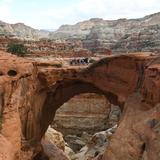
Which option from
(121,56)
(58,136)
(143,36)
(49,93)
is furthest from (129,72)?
(143,36)

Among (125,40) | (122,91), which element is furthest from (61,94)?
(125,40)

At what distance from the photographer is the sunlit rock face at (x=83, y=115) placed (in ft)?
161

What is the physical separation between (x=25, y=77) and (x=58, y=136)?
12.9m

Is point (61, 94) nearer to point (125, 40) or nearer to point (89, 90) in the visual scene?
point (89, 90)

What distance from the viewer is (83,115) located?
1986 inches

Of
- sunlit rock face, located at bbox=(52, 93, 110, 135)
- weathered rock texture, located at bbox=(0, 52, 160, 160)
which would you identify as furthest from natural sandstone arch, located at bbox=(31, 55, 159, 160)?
sunlit rock face, located at bbox=(52, 93, 110, 135)

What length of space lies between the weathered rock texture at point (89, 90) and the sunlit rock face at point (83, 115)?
2252 cm

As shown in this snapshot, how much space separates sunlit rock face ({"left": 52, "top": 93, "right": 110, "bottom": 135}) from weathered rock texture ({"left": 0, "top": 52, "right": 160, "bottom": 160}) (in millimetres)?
22519

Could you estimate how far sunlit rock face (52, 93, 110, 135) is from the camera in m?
49.1

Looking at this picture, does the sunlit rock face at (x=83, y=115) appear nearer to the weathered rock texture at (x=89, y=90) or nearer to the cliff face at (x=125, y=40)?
the cliff face at (x=125, y=40)

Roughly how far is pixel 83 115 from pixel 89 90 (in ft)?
79.4

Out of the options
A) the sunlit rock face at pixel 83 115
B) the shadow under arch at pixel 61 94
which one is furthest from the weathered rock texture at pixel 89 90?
the sunlit rock face at pixel 83 115

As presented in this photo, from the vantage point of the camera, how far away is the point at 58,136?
34.1m

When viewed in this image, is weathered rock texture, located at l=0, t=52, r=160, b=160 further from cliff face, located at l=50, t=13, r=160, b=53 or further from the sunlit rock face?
cliff face, located at l=50, t=13, r=160, b=53
